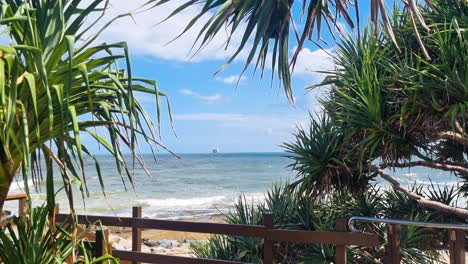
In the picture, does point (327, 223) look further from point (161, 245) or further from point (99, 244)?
point (161, 245)

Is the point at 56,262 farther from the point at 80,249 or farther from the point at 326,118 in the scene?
the point at 326,118

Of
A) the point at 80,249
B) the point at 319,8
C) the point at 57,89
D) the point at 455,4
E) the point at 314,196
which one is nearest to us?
the point at 57,89

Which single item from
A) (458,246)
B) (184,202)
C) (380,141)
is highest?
(380,141)

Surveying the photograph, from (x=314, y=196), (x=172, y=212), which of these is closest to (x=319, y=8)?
(x=314, y=196)

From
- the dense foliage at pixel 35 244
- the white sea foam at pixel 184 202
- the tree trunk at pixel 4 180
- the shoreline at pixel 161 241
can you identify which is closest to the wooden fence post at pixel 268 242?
the dense foliage at pixel 35 244

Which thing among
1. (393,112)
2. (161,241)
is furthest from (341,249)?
(161,241)

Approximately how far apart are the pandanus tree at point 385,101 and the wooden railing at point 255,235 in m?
1.21

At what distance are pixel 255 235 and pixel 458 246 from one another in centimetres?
163

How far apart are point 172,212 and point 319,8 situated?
1606 centimetres

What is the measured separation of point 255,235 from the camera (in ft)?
14.2

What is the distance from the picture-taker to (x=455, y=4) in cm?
547

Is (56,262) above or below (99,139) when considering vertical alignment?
below

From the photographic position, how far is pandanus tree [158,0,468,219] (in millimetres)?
4797

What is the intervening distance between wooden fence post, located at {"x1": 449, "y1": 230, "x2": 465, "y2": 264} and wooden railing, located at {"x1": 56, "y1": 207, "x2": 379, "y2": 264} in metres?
0.53
